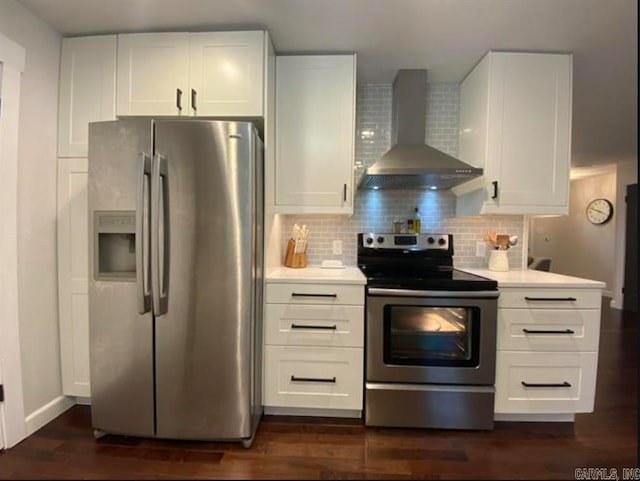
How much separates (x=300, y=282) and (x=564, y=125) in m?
2.01

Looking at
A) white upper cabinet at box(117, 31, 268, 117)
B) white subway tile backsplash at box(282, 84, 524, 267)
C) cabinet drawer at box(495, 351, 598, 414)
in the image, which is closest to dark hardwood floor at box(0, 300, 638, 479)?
cabinet drawer at box(495, 351, 598, 414)

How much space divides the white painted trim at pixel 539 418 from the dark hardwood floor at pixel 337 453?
0.10 feet

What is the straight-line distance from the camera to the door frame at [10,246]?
1.73 m

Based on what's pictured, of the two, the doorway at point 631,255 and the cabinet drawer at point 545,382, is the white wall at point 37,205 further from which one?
the doorway at point 631,255

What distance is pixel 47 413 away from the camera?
77.4 inches

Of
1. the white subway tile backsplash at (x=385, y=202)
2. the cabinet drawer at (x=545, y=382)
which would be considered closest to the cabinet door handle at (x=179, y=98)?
the white subway tile backsplash at (x=385, y=202)

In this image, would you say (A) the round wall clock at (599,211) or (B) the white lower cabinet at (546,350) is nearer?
(B) the white lower cabinet at (546,350)

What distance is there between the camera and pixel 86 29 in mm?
1999

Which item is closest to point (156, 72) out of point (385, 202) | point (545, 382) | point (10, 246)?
point (10, 246)

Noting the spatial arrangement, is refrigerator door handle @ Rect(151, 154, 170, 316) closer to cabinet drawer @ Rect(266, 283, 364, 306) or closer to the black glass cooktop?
cabinet drawer @ Rect(266, 283, 364, 306)

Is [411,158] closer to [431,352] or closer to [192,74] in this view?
[431,352]

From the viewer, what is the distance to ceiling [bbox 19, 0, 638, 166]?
1780 millimetres

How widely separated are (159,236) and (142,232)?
0.08 meters

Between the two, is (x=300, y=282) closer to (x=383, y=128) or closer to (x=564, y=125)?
(x=383, y=128)
